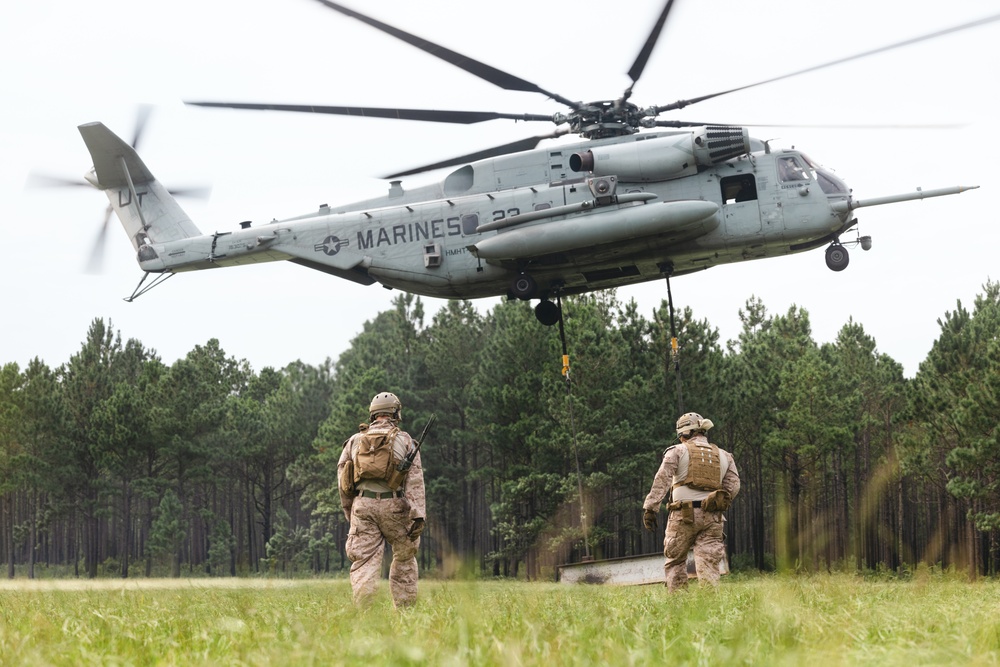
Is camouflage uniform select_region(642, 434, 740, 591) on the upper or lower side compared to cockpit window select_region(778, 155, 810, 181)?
lower

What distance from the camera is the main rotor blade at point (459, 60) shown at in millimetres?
13445

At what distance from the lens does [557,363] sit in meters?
41.5

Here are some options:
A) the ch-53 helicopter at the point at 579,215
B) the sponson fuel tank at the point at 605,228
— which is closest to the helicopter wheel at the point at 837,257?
the ch-53 helicopter at the point at 579,215

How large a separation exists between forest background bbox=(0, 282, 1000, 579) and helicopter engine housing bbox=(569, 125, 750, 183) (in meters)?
16.4

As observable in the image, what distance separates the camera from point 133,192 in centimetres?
2216

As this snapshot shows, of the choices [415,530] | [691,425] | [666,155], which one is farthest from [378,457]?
[666,155]

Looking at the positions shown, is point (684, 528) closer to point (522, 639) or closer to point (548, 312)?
point (522, 639)

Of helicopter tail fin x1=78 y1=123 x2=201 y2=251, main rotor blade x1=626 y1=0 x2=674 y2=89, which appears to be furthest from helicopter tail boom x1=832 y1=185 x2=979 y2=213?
helicopter tail fin x1=78 y1=123 x2=201 y2=251

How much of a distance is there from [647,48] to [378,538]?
9441 mm

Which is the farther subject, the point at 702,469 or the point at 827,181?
the point at 827,181

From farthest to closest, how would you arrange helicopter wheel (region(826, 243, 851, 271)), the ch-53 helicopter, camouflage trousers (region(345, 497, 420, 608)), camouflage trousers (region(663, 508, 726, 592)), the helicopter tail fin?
the helicopter tail fin → helicopter wheel (region(826, 243, 851, 271)) → the ch-53 helicopter → camouflage trousers (region(663, 508, 726, 592)) → camouflage trousers (region(345, 497, 420, 608))

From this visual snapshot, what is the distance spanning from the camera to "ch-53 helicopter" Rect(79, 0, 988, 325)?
17.2 metres

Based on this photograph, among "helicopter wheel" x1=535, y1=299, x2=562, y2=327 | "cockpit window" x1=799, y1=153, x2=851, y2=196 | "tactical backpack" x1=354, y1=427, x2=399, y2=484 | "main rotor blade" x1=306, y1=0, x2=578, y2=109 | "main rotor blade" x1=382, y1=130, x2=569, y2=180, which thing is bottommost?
"tactical backpack" x1=354, y1=427, x2=399, y2=484

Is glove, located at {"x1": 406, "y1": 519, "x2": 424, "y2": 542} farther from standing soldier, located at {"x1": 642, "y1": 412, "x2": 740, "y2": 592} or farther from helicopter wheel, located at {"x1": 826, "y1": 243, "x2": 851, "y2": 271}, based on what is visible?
helicopter wheel, located at {"x1": 826, "y1": 243, "x2": 851, "y2": 271}
